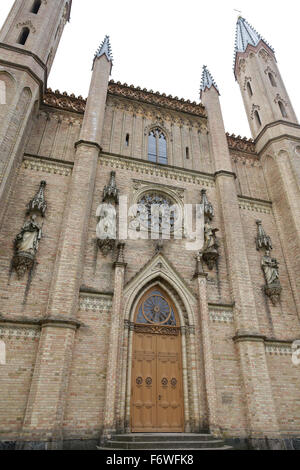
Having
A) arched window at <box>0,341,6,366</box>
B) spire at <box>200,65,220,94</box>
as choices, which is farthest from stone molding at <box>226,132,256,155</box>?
arched window at <box>0,341,6,366</box>

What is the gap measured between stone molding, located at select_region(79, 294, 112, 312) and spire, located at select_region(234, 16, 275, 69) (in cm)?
1997

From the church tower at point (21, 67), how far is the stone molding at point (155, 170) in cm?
362

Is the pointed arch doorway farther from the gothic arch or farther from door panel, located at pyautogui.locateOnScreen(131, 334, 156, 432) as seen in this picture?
the gothic arch

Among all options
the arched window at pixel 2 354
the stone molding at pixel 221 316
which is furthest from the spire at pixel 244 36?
the arched window at pixel 2 354

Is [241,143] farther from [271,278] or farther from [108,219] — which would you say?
[108,219]

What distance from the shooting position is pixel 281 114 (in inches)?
659

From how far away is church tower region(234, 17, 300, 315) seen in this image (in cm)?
1336

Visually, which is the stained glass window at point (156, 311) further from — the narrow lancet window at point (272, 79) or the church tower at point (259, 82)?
the narrow lancet window at point (272, 79)

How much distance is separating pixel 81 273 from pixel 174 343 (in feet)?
13.2

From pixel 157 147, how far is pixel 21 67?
6843 mm

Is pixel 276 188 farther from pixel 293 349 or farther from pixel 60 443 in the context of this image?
pixel 60 443

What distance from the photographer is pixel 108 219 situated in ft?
36.9

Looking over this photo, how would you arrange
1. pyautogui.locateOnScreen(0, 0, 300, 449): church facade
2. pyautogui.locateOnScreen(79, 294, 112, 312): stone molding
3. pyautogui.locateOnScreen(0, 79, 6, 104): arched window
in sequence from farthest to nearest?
pyautogui.locateOnScreen(0, 79, 6, 104): arched window < pyautogui.locateOnScreen(79, 294, 112, 312): stone molding < pyautogui.locateOnScreen(0, 0, 300, 449): church facade

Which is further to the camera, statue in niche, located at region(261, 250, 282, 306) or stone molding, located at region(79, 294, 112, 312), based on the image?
statue in niche, located at region(261, 250, 282, 306)
